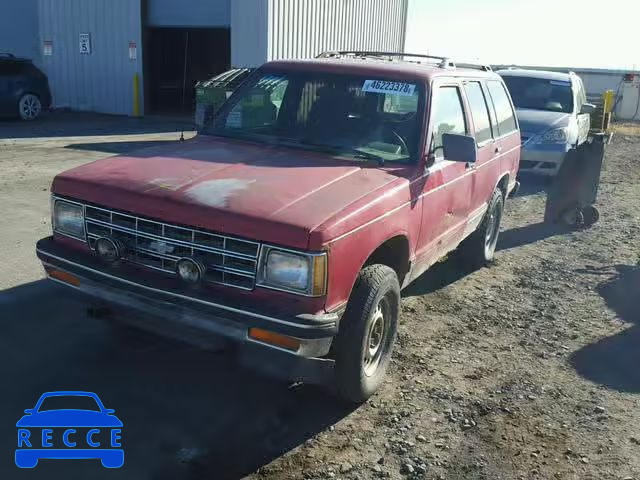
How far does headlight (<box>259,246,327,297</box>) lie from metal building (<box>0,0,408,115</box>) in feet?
46.7

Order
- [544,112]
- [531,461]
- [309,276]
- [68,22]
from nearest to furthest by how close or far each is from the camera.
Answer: [309,276]
[531,461]
[544,112]
[68,22]

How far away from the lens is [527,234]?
8500 mm

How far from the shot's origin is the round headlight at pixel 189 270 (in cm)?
341

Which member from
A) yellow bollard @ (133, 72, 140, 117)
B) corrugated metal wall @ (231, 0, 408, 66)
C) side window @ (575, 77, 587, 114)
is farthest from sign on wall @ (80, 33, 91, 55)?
side window @ (575, 77, 587, 114)

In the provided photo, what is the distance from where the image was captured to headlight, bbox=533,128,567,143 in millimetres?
10945

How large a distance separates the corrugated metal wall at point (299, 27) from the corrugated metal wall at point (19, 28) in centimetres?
1041

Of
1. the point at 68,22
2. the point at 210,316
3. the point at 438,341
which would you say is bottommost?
the point at 438,341

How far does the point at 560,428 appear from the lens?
3910mm

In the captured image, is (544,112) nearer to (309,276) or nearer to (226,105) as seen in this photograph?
(226,105)

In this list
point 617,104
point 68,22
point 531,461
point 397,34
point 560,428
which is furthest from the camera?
point 617,104

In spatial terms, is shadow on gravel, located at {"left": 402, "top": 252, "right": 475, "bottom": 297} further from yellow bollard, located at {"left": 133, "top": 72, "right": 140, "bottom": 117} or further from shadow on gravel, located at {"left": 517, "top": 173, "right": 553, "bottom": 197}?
yellow bollard, located at {"left": 133, "top": 72, "right": 140, "bottom": 117}

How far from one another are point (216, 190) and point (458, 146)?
1765 millimetres

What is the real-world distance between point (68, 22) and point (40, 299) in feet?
55.4

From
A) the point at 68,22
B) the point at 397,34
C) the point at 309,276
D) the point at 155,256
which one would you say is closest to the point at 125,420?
the point at 155,256
